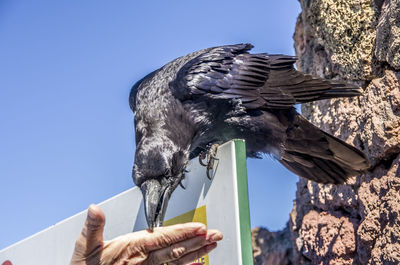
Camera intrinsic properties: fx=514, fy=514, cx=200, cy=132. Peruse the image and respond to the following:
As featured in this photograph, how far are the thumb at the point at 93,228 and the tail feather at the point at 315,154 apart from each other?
2.24m

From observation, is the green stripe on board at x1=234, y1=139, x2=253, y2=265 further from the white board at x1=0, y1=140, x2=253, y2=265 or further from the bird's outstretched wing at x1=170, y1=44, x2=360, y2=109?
the bird's outstretched wing at x1=170, y1=44, x2=360, y2=109

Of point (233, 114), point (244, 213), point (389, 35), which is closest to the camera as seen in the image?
point (244, 213)

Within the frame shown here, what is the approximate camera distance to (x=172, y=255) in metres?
2.37

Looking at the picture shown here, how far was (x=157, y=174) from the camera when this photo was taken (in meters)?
3.21

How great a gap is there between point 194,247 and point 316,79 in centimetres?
219

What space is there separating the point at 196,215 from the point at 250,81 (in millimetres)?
1751

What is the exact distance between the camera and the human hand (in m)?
2.26

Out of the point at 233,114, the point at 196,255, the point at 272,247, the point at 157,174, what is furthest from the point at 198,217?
the point at 272,247

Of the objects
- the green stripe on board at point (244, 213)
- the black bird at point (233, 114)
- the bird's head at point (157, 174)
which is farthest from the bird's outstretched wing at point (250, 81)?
the green stripe on board at point (244, 213)

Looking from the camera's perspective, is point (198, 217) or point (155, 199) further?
point (155, 199)

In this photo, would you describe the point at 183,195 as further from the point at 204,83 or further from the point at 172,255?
the point at 204,83

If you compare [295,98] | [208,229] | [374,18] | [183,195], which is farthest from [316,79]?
[208,229]

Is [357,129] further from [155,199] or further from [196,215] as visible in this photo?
[196,215]

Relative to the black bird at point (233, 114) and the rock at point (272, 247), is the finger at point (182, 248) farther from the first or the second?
Result: the rock at point (272, 247)
